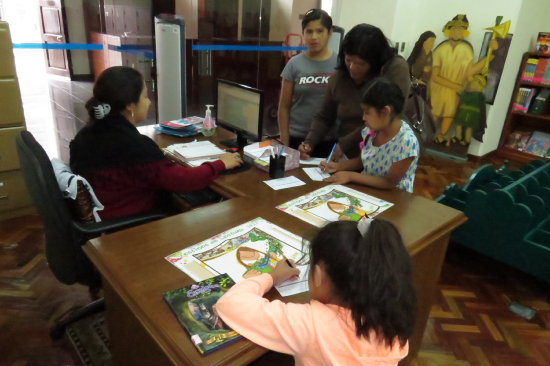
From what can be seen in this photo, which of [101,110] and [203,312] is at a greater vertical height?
[101,110]

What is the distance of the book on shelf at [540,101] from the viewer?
177 inches

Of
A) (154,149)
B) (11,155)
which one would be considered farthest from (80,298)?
(11,155)

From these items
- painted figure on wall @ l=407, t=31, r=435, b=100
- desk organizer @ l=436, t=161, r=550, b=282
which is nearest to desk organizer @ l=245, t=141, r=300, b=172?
desk organizer @ l=436, t=161, r=550, b=282

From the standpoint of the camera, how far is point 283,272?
1.03 meters

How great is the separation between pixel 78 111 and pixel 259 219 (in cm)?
386

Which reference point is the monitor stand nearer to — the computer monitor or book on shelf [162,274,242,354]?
the computer monitor

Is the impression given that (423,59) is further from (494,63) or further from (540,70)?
(540,70)

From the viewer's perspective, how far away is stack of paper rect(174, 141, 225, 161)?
192 cm

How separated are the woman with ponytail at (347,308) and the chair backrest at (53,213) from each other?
2.77 feet

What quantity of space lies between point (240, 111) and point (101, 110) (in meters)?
0.80

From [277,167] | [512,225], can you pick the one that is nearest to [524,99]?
[512,225]

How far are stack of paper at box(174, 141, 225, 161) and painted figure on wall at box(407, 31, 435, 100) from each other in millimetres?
3148

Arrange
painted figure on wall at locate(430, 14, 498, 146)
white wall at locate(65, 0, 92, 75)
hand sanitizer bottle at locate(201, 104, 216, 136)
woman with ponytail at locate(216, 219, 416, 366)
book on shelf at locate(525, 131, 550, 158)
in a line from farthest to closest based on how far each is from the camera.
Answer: book on shelf at locate(525, 131, 550, 158) < painted figure on wall at locate(430, 14, 498, 146) < white wall at locate(65, 0, 92, 75) < hand sanitizer bottle at locate(201, 104, 216, 136) < woman with ponytail at locate(216, 219, 416, 366)

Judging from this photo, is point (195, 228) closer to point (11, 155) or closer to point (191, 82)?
point (11, 155)
